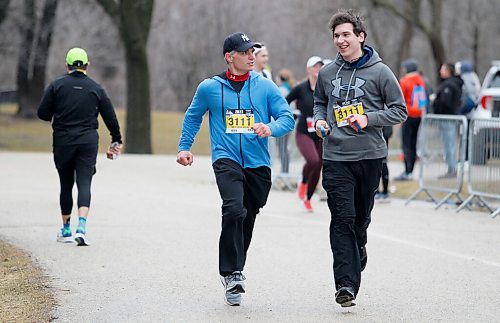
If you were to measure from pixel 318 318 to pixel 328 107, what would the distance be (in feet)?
5.06

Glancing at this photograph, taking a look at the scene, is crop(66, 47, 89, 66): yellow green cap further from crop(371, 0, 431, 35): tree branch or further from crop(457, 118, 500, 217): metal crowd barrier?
crop(371, 0, 431, 35): tree branch

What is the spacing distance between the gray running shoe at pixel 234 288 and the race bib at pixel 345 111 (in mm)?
1320

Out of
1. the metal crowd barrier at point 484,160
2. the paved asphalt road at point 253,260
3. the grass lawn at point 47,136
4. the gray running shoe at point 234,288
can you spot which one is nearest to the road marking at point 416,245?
the paved asphalt road at point 253,260

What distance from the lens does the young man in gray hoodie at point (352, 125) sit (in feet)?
24.6

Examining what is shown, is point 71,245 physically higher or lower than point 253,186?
lower

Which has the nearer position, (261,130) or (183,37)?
(261,130)

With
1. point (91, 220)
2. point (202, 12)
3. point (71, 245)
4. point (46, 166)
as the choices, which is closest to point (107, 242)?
point (71, 245)

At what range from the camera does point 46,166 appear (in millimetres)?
20312

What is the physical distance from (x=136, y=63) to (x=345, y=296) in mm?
20163

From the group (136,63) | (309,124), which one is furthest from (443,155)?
(136,63)

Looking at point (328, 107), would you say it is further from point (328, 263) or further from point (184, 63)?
point (184, 63)

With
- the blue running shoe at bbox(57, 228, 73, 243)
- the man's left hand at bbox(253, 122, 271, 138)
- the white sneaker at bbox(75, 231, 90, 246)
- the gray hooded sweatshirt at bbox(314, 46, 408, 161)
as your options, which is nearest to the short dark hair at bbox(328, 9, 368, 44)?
the gray hooded sweatshirt at bbox(314, 46, 408, 161)

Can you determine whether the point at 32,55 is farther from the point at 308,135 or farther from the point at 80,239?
the point at 80,239

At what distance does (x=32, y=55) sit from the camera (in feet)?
121
